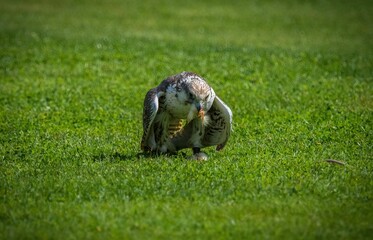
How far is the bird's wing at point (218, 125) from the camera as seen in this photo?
934 cm

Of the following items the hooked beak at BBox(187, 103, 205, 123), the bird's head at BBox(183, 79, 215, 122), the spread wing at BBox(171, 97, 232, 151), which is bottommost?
the spread wing at BBox(171, 97, 232, 151)

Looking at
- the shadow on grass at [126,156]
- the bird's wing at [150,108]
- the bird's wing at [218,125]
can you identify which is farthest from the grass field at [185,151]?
the bird's wing at [150,108]

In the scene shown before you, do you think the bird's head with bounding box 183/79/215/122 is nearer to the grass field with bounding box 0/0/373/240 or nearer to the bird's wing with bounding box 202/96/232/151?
the bird's wing with bounding box 202/96/232/151

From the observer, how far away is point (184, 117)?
9.04 m

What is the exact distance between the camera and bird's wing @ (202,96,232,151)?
934 cm

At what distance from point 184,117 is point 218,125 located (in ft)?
1.92

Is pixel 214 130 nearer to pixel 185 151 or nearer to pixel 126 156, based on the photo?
pixel 185 151

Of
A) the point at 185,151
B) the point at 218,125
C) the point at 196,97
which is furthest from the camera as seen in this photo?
the point at 185,151

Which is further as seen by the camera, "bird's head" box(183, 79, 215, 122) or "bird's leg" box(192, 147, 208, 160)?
"bird's leg" box(192, 147, 208, 160)

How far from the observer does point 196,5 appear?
2520 cm

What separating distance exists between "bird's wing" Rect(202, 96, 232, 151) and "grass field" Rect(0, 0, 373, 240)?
226 mm

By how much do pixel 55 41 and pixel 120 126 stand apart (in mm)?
7641

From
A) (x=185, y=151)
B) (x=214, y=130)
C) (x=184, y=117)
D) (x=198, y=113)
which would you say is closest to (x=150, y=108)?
(x=184, y=117)

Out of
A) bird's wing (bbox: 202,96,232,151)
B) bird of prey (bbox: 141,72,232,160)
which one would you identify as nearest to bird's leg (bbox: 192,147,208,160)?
bird of prey (bbox: 141,72,232,160)
